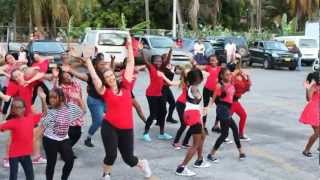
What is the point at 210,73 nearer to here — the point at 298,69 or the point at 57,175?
the point at 57,175

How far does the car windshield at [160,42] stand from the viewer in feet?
90.8

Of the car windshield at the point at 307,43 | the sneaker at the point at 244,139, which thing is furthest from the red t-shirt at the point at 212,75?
the car windshield at the point at 307,43

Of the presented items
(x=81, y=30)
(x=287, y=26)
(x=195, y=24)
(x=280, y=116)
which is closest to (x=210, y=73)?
(x=280, y=116)

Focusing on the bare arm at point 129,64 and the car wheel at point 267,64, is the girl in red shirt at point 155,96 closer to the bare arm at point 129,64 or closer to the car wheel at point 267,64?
the bare arm at point 129,64

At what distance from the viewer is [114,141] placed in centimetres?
694

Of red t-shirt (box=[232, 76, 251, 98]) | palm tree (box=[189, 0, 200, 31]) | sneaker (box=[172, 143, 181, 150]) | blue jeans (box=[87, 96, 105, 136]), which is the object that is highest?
palm tree (box=[189, 0, 200, 31])

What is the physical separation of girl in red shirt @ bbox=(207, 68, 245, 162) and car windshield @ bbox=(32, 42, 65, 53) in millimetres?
16026

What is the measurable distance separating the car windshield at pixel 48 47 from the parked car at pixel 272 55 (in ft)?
37.9

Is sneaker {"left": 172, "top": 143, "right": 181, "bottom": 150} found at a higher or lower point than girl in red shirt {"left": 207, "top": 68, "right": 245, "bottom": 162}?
lower

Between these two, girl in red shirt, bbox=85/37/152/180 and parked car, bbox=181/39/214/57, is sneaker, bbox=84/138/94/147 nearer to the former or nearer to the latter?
girl in red shirt, bbox=85/37/152/180

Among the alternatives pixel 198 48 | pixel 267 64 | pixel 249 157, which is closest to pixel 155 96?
pixel 249 157

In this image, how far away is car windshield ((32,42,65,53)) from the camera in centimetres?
2431

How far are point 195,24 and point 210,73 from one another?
1333 inches

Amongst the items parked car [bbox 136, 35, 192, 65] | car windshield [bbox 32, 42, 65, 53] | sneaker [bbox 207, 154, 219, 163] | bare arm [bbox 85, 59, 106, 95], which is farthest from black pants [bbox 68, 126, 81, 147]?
parked car [bbox 136, 35, 192, 65]
